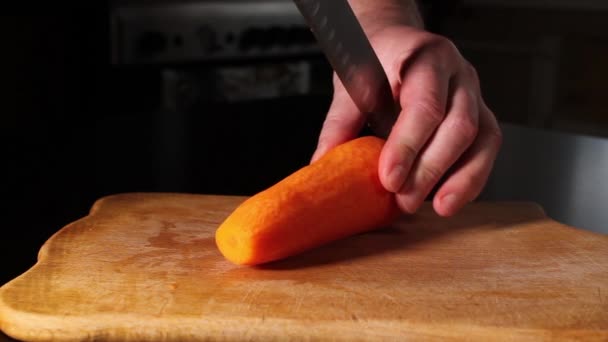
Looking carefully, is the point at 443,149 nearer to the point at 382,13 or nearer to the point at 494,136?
the point at 494,136

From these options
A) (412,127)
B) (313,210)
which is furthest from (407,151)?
(313,210)

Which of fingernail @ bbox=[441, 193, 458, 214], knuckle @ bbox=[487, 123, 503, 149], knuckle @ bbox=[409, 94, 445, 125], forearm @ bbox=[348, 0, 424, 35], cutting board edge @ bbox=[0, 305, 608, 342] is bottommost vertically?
fingernail @ bbox=[441, 193, 458, 214]

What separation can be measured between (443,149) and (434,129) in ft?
0.10

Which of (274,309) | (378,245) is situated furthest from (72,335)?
(378,245)

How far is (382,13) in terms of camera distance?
1217 mm

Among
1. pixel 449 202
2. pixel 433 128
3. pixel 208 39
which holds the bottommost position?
pixel 208 39

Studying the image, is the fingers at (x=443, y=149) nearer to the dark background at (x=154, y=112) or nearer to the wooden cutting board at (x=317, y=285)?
the wooden cutting board at (x=317, y=285)

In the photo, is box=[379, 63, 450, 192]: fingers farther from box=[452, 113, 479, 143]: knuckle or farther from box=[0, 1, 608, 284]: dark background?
box=[0, 1, 608, 284]: dark background

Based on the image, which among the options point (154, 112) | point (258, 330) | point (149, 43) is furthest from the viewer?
point (149, 43)

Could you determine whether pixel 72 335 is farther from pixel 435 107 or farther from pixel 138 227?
pixel 435 107

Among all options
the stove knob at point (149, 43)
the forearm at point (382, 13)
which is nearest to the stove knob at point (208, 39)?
the stove knob at point (149, 43)

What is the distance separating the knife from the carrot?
57 millimetres

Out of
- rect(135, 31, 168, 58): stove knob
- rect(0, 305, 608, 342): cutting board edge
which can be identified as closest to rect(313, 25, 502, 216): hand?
rect(0, 305, 608, 342): cutting board edge

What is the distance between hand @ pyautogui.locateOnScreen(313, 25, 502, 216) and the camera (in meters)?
1.00
